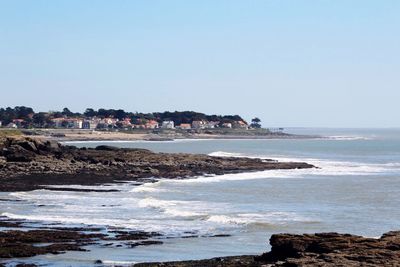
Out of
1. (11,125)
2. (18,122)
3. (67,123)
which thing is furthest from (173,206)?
(67,123)

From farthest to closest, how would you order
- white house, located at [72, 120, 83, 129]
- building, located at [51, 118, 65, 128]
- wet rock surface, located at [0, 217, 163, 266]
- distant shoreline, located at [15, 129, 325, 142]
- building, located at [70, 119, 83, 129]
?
building, located at [70, 119, 83, 129] < white house, located at [72, 120, 83, 129] < building, located at [51, 118, 65, 128] < distant shoreline, located at [15, 129, 325, 142] < wet rock surface, located at [0, 217, 163, 266]

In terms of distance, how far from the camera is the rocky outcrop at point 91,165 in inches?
1879

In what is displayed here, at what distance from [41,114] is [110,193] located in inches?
5797

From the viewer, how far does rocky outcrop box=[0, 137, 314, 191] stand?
47719 millimetres

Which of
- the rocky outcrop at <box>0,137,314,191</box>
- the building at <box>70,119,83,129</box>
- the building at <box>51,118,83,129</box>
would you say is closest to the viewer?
the rocky outcrop at <box>0,137,314,191</box>

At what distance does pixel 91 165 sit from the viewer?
5688 cm

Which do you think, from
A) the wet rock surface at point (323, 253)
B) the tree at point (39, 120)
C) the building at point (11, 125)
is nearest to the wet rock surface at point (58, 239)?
the wet rock surface at point (323, 253)

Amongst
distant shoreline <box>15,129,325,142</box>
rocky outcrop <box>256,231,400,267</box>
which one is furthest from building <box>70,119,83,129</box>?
rocky outcrop <box>256,231,400,267</box>

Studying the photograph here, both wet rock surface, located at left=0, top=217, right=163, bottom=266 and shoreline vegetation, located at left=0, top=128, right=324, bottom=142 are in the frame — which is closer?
wet rock surface, located at left=0, top=217, right=163, bottom=266

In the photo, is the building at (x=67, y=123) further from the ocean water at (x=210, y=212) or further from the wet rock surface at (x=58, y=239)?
the wet rock surface at (x=58, y=239)

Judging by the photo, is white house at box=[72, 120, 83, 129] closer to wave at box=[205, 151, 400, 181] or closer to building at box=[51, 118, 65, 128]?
building at box=[51, 118, 65, 128]

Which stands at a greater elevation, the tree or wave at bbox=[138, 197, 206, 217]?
the tree

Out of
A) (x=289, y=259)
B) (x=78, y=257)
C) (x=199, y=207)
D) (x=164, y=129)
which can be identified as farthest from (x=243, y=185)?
(x=164, y=129)

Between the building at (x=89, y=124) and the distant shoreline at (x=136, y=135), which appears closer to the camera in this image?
the distant shoreline at (x=136, y=135)
